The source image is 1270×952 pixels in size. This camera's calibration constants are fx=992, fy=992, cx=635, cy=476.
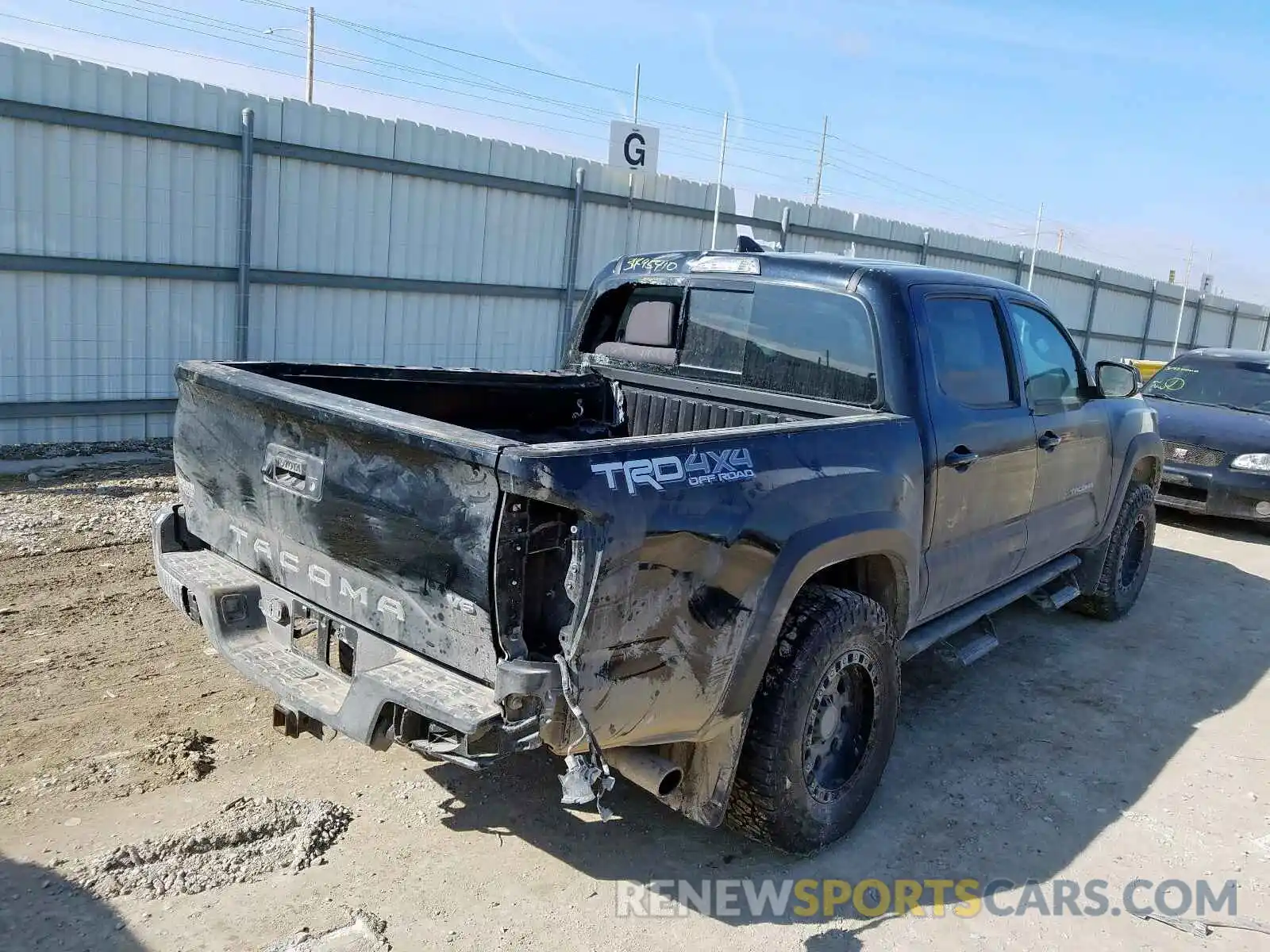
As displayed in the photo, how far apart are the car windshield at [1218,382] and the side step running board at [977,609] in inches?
196

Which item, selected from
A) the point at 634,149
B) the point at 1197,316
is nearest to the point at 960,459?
the point at 634,149

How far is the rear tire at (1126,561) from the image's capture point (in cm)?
598

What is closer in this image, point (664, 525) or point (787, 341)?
point (664, 525)

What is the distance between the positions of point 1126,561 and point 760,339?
348 cm

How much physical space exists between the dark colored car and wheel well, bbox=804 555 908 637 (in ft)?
18.2

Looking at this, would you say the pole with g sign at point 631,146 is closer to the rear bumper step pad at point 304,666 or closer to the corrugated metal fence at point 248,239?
the corrugated metal fence at point 248,239

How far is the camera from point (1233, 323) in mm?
27656

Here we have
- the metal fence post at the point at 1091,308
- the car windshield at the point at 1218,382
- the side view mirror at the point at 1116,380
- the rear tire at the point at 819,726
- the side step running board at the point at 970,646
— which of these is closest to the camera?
the rear tire at the point at 819,726

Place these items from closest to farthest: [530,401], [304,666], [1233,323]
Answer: [304,666] → [530,401] → [1233,323]

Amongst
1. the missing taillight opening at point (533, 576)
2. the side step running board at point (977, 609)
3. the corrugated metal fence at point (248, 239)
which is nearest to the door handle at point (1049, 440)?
the side step running board at point (977, 609)

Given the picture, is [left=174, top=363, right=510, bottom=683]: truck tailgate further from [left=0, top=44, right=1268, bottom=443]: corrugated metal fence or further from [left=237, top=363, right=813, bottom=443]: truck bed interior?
[left=0, top=44, right=1268, bottom=443]: corrugated metal fence

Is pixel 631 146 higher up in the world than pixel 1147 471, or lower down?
higher up

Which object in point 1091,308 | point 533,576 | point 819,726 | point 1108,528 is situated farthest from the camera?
point 1091,308

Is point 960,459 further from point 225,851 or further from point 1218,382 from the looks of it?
point 1218,382
